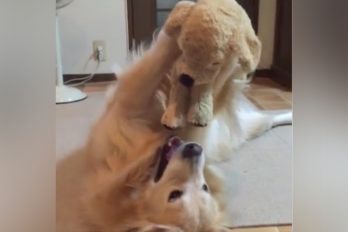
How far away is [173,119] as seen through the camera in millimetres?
908

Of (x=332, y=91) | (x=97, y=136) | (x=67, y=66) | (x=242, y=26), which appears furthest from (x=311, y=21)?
(x=97, y=136)

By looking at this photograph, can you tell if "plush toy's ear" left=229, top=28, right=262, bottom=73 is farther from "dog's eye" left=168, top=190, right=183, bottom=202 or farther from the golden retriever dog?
"dog's eye" left=168, top=190, right=183, bottom=202

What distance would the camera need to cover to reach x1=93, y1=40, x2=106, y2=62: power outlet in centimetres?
89

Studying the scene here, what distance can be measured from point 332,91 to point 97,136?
0.49 metres

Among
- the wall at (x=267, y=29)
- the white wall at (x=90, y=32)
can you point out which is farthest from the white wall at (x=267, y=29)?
the white wall at (x=90, y=32)

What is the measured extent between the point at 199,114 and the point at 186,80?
66 millimetres

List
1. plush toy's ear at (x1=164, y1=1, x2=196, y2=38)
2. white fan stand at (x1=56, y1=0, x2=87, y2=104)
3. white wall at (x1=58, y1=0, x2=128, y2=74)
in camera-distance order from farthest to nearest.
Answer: plush toy's ear at (x1=164, y1=1, x2=196, y2=38) < white wall at (x1=58, y1=0, x2=128, y2=74) < white fan stand at (x1=56, y1=0, x2=87, y2=104)

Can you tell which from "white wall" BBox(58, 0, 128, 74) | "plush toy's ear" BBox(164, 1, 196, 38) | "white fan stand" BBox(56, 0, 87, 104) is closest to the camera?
"white fan stand" BBox(56, 0, 87, 104)

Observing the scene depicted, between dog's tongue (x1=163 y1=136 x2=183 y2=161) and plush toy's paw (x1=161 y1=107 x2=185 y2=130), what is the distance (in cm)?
2

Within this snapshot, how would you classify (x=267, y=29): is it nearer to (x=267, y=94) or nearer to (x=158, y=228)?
(x=267, y=94)

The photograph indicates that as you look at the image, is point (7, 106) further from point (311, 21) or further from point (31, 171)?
point (311, 21)

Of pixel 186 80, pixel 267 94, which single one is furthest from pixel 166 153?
pixel 267 94

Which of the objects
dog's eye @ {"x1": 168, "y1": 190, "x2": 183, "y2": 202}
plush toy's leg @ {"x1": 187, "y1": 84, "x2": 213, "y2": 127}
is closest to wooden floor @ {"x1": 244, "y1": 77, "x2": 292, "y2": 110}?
plush toy's leg @ {"x1": 187, "y1": 84, "x2": 213, "y2": 127}

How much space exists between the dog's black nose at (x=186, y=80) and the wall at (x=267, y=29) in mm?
134
